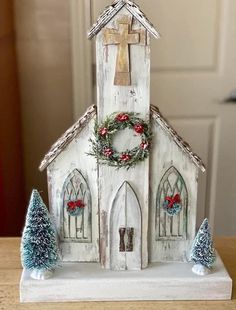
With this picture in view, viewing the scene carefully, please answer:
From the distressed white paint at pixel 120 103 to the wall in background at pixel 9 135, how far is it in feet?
2.44

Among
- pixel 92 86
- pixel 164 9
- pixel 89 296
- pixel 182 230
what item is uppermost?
pixel 164 9

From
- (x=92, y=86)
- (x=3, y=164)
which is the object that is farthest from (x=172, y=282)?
(x=92, y=86)

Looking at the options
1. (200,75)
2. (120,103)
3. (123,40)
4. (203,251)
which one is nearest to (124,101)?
(120,103)

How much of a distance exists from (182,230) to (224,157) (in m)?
1.06

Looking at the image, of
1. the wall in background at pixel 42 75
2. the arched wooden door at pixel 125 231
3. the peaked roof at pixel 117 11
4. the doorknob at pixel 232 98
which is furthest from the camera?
the doorknob at pixel 232 98

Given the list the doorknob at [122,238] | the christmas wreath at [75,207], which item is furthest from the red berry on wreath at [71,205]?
the doorknob at [122,238]

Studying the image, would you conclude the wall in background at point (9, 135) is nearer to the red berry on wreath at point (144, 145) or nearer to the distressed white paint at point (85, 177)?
the distressed white paint at point (85, 177)

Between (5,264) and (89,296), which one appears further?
(5,264)

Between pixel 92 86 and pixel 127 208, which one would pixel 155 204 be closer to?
pixel 127 208

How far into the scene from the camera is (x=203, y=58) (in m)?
1.99

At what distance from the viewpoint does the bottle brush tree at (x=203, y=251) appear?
1053 mm

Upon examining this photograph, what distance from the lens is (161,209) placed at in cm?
108

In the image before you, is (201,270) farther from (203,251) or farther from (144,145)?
(144,145)

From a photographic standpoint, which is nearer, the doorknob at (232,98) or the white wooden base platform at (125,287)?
the white wooden base platform at (125,287)
